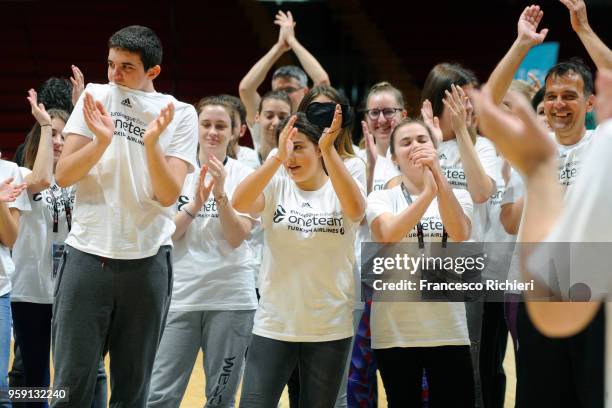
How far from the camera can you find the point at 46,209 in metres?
4.43

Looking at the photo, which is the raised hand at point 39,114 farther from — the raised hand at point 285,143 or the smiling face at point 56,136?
the raised hand at point 285,143

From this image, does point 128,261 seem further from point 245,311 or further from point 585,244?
point 585,244

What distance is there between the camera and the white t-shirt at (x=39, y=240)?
4.32 metres

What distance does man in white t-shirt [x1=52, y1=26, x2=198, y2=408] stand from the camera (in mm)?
3201

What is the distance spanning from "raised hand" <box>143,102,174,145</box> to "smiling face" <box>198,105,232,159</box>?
110cm

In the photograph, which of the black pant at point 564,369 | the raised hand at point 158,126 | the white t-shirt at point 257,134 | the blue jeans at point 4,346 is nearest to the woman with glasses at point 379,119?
the white t-shirt at point 257,134

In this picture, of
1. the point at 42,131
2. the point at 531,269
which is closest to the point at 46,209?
the point at 42,131

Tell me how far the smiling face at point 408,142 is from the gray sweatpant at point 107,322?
1.27 m

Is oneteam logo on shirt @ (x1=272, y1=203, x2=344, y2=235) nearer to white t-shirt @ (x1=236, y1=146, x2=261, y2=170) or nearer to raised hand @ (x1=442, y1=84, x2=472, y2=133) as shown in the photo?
raised hand @ (x1=442, y1=84, x2=472, y2=133)

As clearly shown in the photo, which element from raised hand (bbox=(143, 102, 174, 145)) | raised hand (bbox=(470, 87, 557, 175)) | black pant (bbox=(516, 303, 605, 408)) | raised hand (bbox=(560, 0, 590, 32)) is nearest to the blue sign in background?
raised hand (bbox=(560, 0, 590, 32))

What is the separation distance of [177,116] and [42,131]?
1157mm

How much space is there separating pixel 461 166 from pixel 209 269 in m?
1.40

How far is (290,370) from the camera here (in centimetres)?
362

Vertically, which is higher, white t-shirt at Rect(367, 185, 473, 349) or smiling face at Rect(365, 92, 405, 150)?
smiling face at Rect(365, 92, 405, 150)
